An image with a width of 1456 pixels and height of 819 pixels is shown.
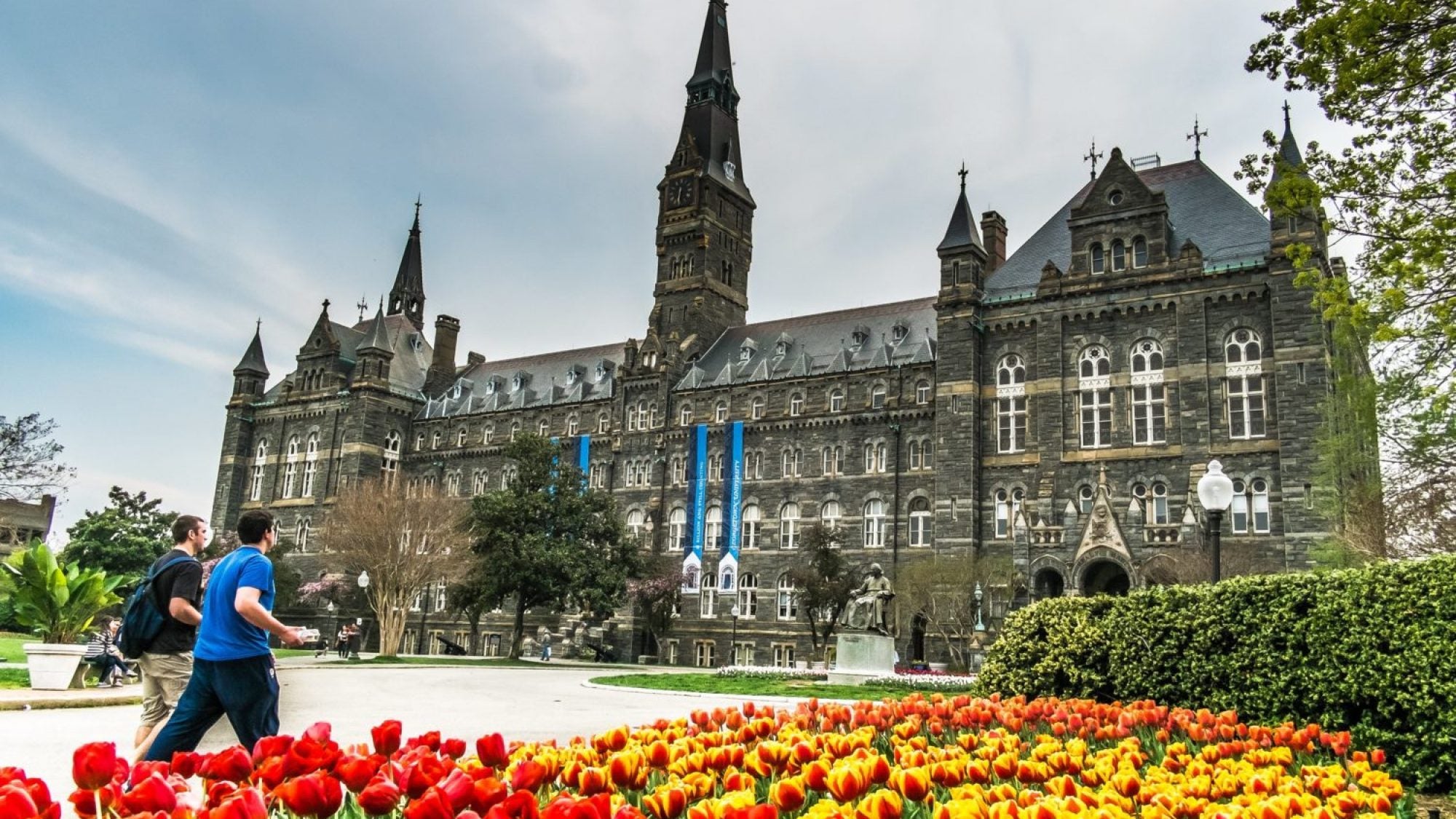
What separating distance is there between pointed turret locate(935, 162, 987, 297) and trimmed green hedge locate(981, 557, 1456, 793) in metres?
35.8

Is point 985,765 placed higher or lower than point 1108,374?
lower

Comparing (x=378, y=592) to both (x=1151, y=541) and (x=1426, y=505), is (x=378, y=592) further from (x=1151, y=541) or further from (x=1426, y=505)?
(x=1426, y=505)

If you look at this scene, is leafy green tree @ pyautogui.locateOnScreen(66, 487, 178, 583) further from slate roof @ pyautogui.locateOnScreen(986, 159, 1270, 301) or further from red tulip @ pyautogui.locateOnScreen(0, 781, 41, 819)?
red tulip @ pyautogui.locateOnScreen(0, 781, 41, 819)

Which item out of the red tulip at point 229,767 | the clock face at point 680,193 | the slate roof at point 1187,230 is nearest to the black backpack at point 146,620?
the red tulip at point 229,767

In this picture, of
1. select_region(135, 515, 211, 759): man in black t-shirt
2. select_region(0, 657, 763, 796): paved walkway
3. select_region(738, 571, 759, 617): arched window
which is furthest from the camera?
select_region(738, 571, 759, 617): arched window

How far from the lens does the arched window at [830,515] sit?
2154 inches

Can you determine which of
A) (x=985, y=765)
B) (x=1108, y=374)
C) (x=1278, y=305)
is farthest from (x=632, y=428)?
(x=985, y=765)

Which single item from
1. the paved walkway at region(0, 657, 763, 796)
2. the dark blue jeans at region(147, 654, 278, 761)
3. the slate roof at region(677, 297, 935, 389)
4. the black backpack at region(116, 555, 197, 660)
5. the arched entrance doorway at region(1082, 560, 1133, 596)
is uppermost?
the slate roof at region(677, 297, 935, 389)

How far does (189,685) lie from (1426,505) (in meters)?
31.4

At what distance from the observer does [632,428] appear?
6350 cm

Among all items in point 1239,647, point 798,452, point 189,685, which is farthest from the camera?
point 798,452

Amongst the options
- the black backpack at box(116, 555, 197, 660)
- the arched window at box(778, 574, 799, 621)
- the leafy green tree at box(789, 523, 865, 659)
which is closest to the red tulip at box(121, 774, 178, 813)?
the black backpack at box(116, 555, 197, 660)

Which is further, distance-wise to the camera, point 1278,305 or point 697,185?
point 697,185

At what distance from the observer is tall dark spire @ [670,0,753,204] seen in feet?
233
